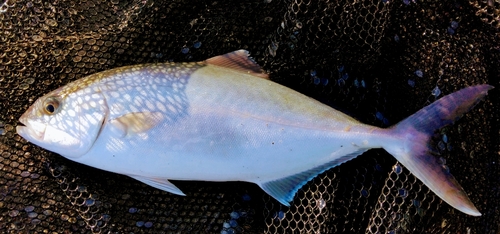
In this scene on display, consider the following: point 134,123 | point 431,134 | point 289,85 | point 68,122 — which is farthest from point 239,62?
point 431,134

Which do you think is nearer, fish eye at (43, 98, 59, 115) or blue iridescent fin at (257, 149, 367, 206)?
fish eye at (43, 98, 59, 115)

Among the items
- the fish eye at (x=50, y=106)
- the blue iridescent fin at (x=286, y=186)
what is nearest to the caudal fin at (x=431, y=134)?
the blue iridescent fin at (x=286, y=186)

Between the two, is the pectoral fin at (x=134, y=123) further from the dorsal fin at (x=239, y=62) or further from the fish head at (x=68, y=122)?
the dorsal fin at (x=239, y=62)

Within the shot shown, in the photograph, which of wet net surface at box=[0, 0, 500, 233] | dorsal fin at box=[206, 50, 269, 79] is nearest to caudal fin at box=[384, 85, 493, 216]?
wet net surface at box=[0, 0, 500, 233]

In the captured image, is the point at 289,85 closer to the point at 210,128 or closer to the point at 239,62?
the point at 239,62

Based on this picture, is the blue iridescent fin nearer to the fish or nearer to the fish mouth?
the fish

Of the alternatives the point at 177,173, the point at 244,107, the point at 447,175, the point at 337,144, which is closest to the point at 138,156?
the point at 177,173
